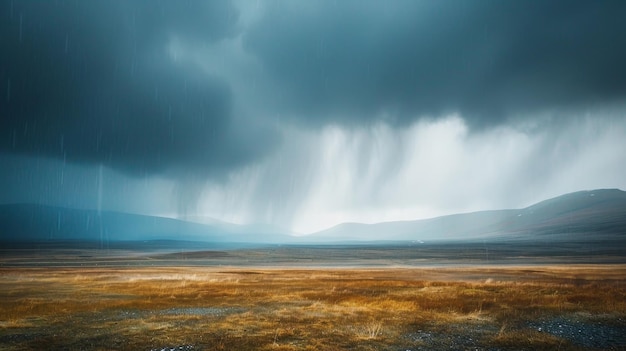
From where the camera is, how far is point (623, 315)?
26.4 meters

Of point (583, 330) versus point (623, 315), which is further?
point (623, 315)

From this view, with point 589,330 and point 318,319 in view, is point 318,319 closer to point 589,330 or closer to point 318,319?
point 318,319

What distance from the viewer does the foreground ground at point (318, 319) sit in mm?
20047

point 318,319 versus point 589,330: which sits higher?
point 318,319

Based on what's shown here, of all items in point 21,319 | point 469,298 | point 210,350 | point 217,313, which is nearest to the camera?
point 210,350

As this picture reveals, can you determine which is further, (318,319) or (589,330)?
(318,319)

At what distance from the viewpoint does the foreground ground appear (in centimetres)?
2005

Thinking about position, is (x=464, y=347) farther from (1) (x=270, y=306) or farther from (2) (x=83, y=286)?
(2) (x=83, y=286)

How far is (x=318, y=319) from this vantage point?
85.5ft

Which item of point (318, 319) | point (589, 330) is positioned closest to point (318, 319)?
point (318, 319)

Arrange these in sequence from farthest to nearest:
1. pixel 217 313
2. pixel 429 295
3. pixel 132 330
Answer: pixel 429 295 → pixel 217 313 → pixel 132 330

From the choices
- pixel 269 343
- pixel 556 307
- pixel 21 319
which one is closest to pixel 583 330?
pixel 556 307

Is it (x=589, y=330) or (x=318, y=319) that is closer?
(x=589, y=330)

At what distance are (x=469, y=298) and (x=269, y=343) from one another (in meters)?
23.0
